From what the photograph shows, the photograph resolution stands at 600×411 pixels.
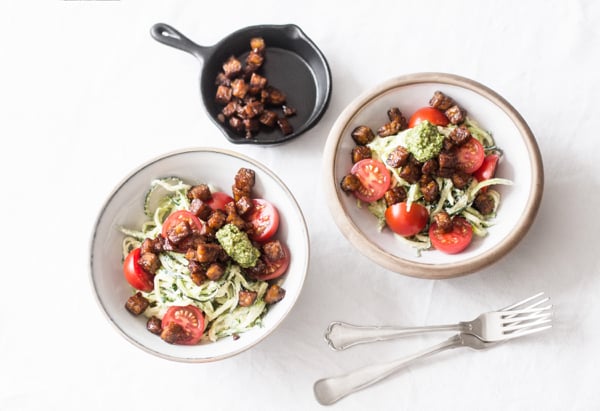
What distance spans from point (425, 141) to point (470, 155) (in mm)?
217

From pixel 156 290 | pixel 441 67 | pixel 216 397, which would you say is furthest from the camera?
pixel 441 67

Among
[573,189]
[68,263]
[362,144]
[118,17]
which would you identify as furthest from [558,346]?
[118,17]

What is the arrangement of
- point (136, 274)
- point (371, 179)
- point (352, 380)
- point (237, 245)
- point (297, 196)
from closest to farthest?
point (237, 245), point (136, 274), point (371, 179), point (352, 380), point (297, 196)

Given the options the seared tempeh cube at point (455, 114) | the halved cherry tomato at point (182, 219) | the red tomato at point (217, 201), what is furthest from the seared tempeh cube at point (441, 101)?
the halved cherry tomato at point (182, 219)

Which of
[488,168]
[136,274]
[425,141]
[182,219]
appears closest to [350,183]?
[425,141]

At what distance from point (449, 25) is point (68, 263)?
1985mm

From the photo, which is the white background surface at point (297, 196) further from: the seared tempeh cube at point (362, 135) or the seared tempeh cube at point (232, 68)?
the seared tempeh cube at point (362, 135)

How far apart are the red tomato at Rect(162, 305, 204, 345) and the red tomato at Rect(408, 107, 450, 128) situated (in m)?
1.16

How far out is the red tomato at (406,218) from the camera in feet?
8.71

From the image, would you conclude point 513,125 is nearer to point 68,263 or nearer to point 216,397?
point 216,397

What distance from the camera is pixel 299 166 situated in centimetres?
295

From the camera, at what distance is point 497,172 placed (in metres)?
2.74

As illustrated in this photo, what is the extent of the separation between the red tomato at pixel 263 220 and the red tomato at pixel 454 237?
0.63 meters

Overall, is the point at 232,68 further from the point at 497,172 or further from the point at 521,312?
the point at 521,312
